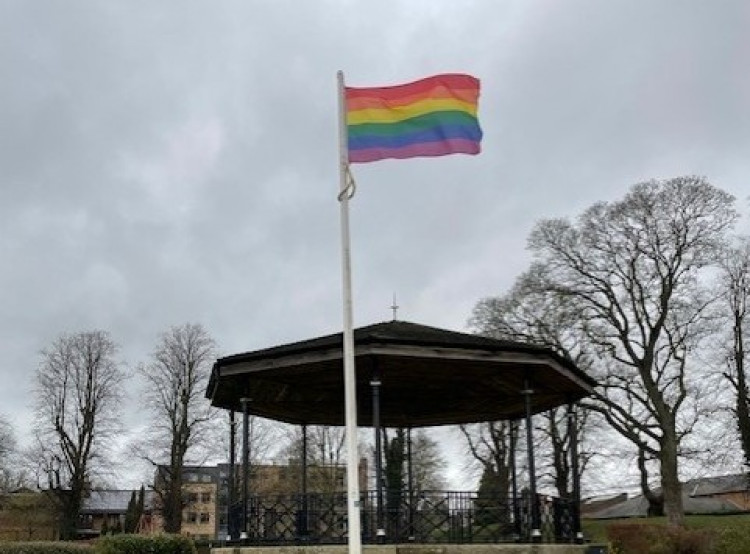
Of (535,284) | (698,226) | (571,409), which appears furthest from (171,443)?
(571,409)

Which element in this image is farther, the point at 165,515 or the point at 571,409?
the point at 165,515

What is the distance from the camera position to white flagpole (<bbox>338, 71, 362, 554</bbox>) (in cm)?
889

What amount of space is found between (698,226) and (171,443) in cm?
2925

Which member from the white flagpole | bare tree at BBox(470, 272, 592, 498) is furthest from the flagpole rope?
bare tree at BBox(470, 272, 592, 498)

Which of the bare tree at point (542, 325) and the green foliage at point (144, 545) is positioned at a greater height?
the bare tree at point (542, 325)

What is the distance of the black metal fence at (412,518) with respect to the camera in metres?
14.1

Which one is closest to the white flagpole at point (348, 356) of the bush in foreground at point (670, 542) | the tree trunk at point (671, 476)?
the bush in foreground at point (670, 542)

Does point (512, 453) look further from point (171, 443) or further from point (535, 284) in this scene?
point (171, 443)

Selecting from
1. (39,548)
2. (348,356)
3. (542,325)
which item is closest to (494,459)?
(542,325)

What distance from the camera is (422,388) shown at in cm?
1812

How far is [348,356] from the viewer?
9234 mm

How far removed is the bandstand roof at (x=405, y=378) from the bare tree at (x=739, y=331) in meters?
17.7

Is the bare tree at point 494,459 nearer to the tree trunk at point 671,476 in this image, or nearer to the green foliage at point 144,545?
the tree trunk at point 671,476

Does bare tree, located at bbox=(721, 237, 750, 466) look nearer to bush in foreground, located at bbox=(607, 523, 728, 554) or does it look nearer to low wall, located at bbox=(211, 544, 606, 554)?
bush in foreground, located at bbox=(607, 523, 728, 554)
